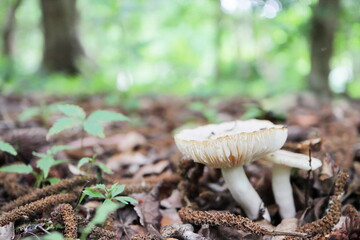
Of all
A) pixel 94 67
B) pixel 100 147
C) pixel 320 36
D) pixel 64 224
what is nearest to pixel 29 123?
pixel 100 147

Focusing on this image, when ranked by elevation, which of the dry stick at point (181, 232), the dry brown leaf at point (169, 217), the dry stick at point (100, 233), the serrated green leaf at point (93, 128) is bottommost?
the dry brown leaf at point (169, 217)

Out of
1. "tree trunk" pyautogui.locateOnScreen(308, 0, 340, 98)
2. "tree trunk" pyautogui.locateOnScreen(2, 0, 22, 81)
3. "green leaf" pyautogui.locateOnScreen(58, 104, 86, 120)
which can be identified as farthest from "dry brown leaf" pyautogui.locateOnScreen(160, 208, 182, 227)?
"tree trunk" pyautogui.locateOnScreen(2, 0, 22, 81)

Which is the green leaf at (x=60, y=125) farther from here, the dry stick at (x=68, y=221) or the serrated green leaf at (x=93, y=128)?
the dry stick at (x=68, y=221)

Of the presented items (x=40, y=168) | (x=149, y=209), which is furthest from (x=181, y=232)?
(x=40, y=168)

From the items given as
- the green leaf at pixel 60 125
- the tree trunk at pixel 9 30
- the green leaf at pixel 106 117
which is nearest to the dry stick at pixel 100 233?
the green leaf at pixel 60 125

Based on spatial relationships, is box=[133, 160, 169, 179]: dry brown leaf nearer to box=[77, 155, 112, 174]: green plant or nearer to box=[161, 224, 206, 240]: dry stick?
box=[77, 155, 112, 174]: green plant
